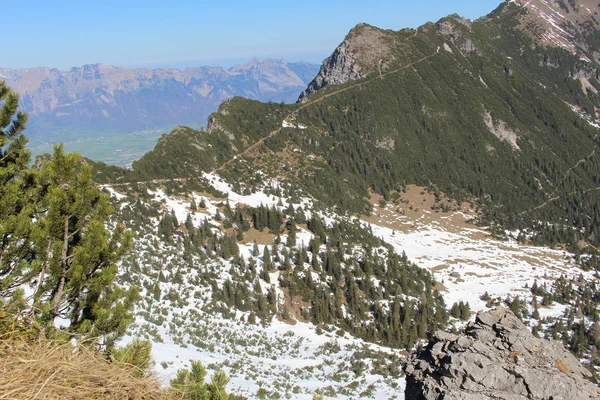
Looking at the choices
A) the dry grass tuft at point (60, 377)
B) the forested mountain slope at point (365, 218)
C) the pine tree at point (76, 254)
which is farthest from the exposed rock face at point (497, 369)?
the dry grass tuft at point (60, 377)

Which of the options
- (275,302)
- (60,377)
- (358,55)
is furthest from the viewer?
(358,55)

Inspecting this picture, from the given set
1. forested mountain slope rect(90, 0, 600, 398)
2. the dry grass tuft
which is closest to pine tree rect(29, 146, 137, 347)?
the dry grass tuft

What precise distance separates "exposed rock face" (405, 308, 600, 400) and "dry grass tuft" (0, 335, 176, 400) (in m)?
→ 11.5

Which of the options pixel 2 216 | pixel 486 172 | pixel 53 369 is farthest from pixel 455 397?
pixel 486 172

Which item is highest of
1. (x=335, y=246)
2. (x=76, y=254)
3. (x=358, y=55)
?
(x=358, y=55)

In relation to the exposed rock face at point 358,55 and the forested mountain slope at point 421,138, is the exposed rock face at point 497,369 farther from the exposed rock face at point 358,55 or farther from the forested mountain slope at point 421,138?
the exposed rock face at point 358,55

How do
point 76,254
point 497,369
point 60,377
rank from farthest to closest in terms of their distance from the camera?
1. point 497,369
2. point 76,254
3. point 60,377

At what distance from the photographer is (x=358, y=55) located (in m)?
126

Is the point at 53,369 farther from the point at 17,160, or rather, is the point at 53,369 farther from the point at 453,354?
the point at 453,354

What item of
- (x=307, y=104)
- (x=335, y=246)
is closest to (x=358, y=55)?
(x=307, y=104)

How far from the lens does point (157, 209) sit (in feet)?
168

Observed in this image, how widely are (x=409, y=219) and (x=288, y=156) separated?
2751 centimetres

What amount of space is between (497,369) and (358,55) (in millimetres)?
124119

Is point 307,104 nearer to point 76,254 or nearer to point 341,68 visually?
point 341,68
